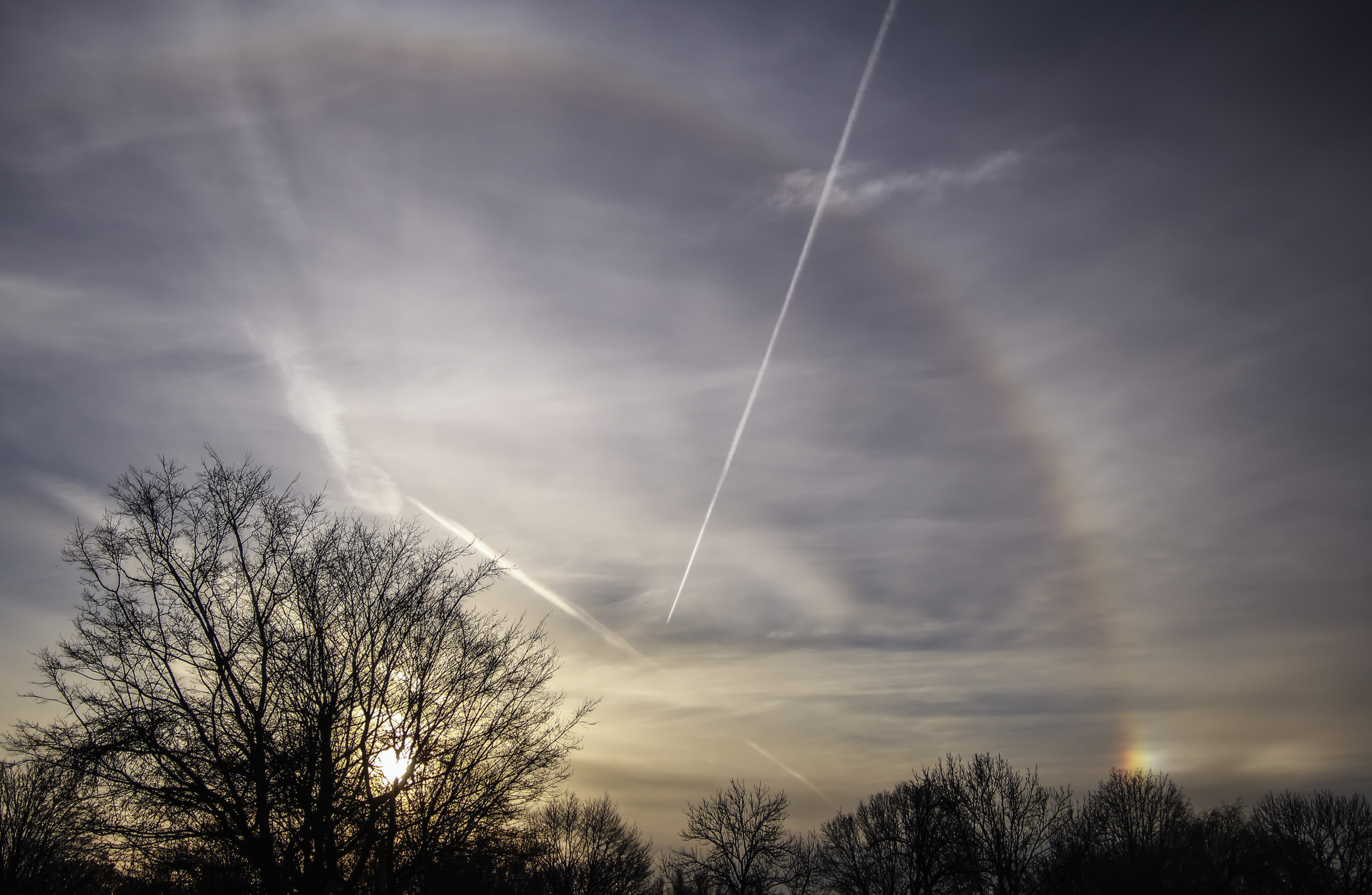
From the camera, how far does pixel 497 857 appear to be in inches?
655

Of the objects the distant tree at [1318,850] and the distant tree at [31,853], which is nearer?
the distant tree at [31,853]

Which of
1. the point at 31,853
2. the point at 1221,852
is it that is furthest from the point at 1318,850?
the point at 31,853

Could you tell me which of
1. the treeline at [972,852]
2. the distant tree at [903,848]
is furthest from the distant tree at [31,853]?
the distant tree at [903,848]

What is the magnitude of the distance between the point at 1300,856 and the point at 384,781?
6694cm

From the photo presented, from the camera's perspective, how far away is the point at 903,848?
2122 inches

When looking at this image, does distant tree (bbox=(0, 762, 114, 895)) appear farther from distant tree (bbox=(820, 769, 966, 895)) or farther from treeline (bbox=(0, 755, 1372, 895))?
distant tree (bbox=(820, 769, 966, 895))

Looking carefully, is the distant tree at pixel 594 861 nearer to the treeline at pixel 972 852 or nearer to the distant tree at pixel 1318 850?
the treeline at pixel 972 852

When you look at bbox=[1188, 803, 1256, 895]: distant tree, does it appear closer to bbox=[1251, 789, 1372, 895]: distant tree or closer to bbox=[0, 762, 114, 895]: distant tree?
bbox=[1251, 789, 1372, 895]: distant tree

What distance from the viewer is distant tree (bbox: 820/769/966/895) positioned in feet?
150

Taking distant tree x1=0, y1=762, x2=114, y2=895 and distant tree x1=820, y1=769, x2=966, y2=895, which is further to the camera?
distant tree x1=820, y1=769, x2=966, y2=895

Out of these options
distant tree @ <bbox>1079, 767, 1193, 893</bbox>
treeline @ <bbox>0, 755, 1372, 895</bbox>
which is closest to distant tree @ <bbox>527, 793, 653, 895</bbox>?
treeline @ <bbox>0, 755, 1372, 895</bbox>

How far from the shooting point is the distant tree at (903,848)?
45844 millimetres

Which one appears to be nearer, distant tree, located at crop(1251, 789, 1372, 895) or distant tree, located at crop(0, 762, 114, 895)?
distant tree, located at crop(0, 762, 114, 895)

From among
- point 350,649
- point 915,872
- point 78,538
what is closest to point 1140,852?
point 915,872
